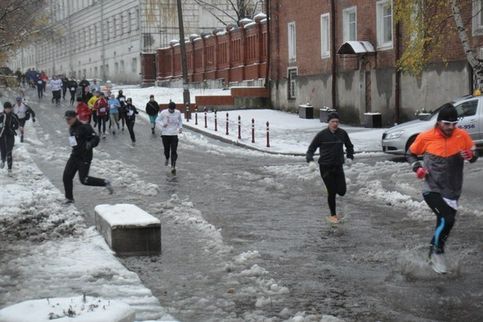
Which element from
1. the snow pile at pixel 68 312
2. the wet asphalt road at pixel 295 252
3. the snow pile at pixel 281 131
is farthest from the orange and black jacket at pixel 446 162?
the snow pile at pixel 281 131

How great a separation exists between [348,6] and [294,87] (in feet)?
21.8

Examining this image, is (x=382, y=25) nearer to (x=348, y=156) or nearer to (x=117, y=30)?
(x=348, y=156)

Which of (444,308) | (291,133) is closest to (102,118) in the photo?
(291,133)

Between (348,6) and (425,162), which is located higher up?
(348,6)

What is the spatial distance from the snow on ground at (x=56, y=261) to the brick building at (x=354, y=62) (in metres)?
16.4

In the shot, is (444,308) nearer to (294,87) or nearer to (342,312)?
(342,312)

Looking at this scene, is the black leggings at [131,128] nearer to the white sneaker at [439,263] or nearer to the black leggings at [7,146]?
the black leggings at [7,146]

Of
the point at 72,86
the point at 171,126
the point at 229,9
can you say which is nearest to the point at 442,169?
the point at 171,126

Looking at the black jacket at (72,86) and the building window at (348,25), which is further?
the black jacket at (72,86)

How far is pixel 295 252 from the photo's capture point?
9.75 meters

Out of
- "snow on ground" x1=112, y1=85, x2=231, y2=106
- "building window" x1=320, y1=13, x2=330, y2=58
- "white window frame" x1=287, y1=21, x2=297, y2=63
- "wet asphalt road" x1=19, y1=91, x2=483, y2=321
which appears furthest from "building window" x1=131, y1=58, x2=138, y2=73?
"wet asphalt road" x1=19, y1=91, x2=483, y2=321

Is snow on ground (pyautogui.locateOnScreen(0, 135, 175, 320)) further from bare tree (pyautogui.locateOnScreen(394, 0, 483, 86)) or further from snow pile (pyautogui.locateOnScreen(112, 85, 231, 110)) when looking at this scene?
snow pile (pyautogui.locateOnScreen(112, 85, 231, 110))

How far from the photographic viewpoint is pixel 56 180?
18.1 m

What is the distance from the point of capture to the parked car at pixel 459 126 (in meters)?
20.1
